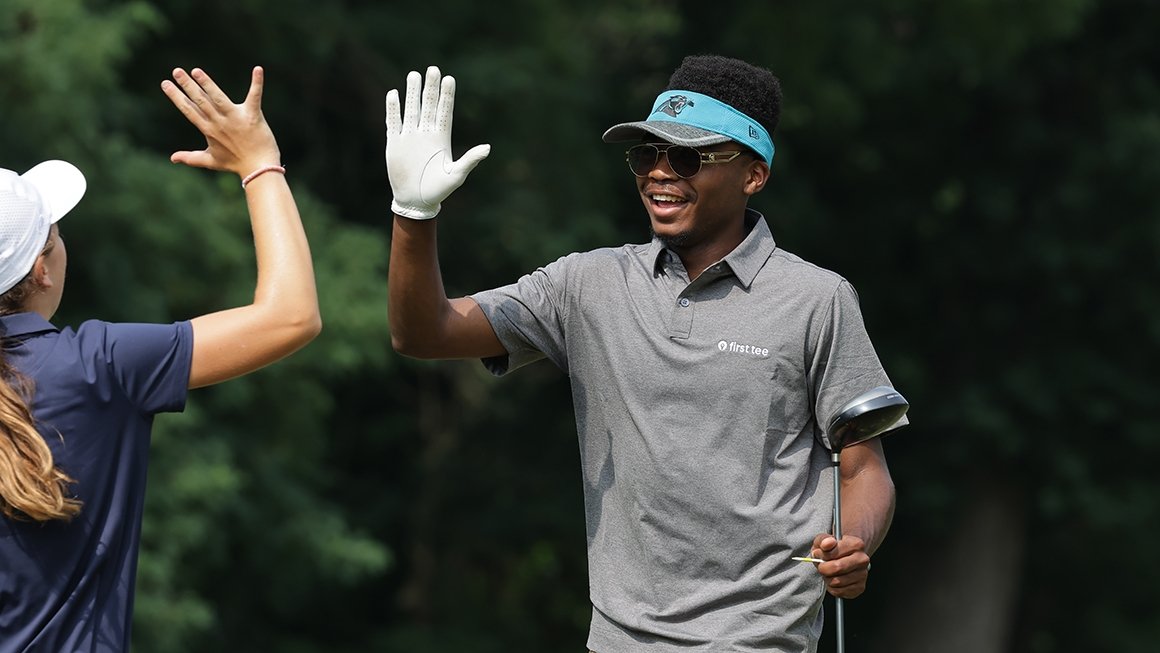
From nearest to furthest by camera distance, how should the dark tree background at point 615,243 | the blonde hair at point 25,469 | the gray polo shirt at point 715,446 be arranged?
the blonde hair at point 25,469 < the gray polo shirt at point 715,446 < the dark tree background at point 615,243

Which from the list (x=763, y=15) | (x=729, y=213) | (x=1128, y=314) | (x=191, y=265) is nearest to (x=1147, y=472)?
(x=1128, y=314)

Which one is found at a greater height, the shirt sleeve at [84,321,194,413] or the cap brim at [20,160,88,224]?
the cap brim at [20,160,88,224]

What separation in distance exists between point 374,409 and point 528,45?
3857 mm

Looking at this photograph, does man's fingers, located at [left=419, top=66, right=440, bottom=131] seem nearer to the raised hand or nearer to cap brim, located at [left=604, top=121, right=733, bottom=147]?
the raised hand

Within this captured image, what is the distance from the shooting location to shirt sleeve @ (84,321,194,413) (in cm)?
299

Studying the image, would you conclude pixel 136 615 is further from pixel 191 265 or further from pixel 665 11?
pixel 665 11

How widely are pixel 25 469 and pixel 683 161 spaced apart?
58.6 inches

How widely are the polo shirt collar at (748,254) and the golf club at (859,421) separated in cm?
35

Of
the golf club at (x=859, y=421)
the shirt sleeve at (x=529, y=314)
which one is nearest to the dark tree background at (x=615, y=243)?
the shirt sleeve at (x=529, y=314)

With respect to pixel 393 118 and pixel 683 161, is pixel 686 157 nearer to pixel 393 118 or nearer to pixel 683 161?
pixel 683 161

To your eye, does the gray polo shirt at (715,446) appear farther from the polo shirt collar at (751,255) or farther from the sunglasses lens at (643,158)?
the sunglasses lens at (643,158)

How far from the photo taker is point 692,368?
3510 millimetres

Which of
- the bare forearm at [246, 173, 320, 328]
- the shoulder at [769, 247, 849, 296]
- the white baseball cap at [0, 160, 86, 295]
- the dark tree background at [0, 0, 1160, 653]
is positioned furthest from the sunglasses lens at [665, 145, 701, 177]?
the dark tree background at [0, 0, 1160, 653]

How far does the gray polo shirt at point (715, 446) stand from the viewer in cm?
347
